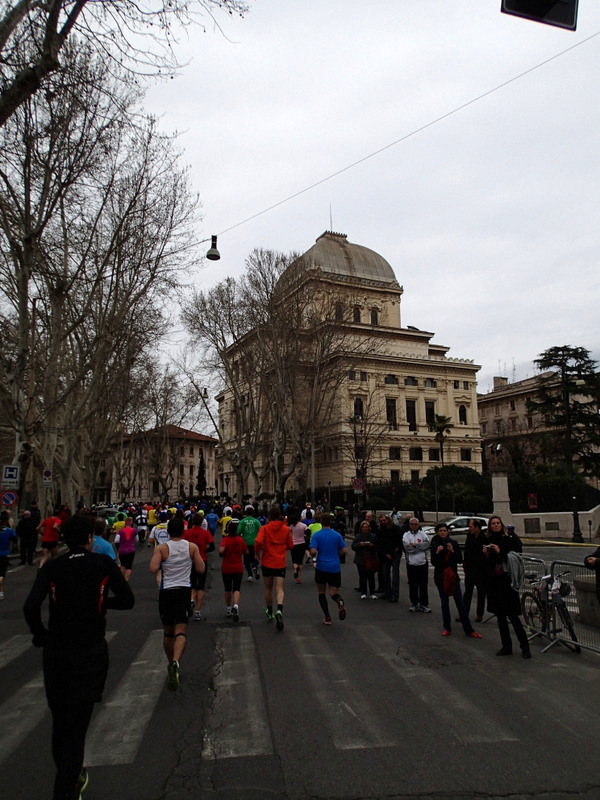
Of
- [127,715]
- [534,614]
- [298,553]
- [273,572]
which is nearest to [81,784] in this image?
[127,715]

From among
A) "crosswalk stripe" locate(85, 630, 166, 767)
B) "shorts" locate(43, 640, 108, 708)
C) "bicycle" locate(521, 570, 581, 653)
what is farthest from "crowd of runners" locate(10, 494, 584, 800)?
"bicycle" locate(521, 570, 581, 653)

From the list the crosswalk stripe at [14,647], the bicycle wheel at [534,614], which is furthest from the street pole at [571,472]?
the crosswalk stripe at [14,647]

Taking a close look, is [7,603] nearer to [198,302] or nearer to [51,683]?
[51,683]

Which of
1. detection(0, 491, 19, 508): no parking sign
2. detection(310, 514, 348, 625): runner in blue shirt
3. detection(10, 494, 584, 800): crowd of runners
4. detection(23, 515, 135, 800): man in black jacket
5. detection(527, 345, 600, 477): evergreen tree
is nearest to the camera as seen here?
detection(23, 515, 135, 800): man in black jacket

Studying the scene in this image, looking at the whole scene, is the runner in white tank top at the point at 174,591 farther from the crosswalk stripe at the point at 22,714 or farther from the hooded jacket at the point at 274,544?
the hooded jacket at the point at 274,544

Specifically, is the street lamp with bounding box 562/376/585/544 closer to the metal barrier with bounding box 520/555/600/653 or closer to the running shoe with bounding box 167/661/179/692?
the metal barrier with bounding box 520/555/600/653

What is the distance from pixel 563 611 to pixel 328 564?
3319mm

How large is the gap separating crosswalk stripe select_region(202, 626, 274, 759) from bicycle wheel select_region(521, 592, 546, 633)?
13.1ft

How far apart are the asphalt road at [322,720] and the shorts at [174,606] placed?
0.63 metres

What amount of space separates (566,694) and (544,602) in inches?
97.7

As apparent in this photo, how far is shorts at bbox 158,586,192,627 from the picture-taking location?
20.8 ft

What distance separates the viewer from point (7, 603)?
11.6 m

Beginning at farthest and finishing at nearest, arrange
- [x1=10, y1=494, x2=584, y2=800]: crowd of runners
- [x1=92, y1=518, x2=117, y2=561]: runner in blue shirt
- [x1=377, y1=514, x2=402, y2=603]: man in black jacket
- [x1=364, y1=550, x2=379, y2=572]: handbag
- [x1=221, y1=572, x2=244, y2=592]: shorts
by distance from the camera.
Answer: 1. [x1=364, y1=550, x2=379, y2=572]: handbag
2. [x1=377, y1=514, x2=402, y2=603]: man in black jacket
3. [x1=221, y1=572, x2=244, y2=592]: shorts
4. [x1=92, y1=518, x2=117, y2=561]: runner in blue shirt
5. [x1=10, y1=494, x2=584, y2=800]: crowd of runners

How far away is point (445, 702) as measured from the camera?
5629 mm
